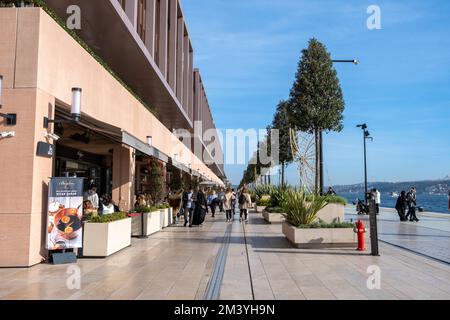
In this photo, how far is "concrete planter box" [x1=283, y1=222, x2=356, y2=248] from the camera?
11.5 m

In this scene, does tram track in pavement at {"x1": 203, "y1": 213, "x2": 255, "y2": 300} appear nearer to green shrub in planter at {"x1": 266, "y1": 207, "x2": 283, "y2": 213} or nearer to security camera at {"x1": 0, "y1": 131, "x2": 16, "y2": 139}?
security camera at {"x1": 0, "y1": 131, "x2": 16, "y2": 139}

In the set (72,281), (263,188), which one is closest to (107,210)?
(72,281)

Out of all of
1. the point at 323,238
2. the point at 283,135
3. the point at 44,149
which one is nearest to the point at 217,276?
the point at 44,149

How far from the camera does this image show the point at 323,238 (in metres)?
11.6

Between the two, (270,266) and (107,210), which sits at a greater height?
(107,210)

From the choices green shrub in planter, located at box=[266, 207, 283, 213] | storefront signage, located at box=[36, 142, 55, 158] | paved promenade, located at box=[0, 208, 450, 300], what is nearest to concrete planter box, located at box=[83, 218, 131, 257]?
paved promenade, located at box=[0, 208, 450, 300]

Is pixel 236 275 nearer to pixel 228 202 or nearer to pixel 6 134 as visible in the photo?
pixel 6 134

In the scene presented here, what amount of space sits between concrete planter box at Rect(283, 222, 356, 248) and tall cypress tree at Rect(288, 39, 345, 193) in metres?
8.24

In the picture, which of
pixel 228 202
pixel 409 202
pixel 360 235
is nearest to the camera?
pixel 360 235

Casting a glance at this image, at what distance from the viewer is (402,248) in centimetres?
1188

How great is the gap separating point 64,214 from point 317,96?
13837 mm

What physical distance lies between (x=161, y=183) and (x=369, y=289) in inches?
475

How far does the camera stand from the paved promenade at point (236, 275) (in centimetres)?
649
